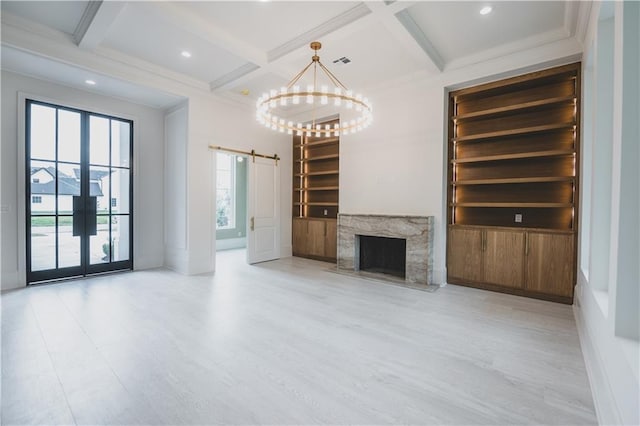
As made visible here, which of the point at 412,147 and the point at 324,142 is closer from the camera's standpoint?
the point at 412,147

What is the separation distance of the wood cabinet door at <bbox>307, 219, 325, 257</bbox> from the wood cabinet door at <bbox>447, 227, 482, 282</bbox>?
2756mm

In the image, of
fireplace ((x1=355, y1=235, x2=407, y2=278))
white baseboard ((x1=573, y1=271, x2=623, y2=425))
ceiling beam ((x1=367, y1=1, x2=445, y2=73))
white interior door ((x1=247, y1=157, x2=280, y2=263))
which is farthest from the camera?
white interior door ((x1=247, y1=157, x2=280, y2=263))

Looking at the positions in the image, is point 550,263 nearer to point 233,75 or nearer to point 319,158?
point 319,158

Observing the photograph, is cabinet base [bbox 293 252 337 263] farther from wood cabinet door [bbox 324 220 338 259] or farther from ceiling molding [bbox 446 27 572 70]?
ceiling molding [bbox 446 27 572 70]

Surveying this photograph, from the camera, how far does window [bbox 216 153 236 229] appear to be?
8891 millimetres

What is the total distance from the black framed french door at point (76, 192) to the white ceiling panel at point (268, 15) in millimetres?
3141

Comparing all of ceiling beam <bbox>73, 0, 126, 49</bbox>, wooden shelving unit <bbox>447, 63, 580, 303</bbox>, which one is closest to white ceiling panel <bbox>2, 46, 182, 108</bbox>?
ceiling beam <bbox>73, 0, 126, 49</bbox>

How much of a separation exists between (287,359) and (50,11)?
4631 mm

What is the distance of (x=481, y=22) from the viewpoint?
350 cm

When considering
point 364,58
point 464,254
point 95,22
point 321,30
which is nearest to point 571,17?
point 364,58

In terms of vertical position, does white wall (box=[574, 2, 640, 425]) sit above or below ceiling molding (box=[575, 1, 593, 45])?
below

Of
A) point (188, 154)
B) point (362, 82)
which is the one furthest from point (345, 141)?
point (188, 154)

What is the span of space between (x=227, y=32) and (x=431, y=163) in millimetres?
3509

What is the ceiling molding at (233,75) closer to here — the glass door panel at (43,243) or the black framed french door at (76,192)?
the black framed french door at (76,192)
